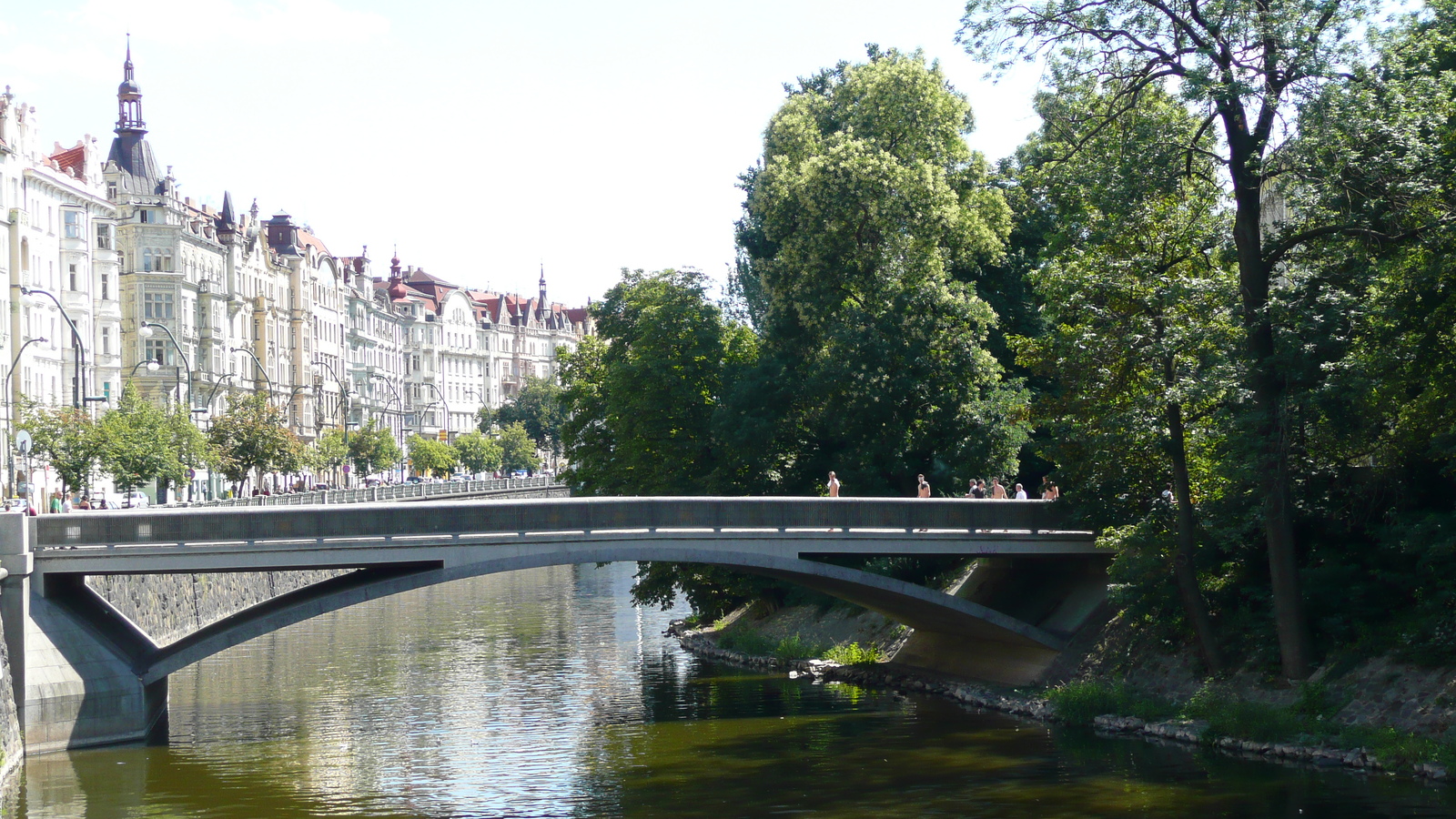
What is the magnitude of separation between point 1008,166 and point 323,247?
113 m

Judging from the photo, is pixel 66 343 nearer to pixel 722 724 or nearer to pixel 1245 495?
pixel 722 724

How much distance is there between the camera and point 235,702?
40.8 m

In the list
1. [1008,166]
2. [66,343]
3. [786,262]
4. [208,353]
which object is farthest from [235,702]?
[208,353]

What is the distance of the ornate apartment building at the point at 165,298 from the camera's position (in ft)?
258

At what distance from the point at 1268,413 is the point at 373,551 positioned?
16.9 m

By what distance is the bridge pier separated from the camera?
31.9m

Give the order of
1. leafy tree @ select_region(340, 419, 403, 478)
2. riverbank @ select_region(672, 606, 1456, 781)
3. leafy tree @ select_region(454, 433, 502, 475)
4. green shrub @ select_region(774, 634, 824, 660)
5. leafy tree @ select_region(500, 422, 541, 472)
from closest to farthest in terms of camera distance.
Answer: riverbank @ select_region(672, 606, 1456, 781), green shrub @ select_region(774, 634, 824, 660), leafy tree @ select_region(340, 419, 403, 478), leafy tree @ select_region(454, 433, 502, 475), leafy tree @ select_region(500, 422, 541, 472)

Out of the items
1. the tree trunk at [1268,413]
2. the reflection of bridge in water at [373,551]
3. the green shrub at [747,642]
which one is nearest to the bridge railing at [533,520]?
the reflection of bridge in water at [373,551]

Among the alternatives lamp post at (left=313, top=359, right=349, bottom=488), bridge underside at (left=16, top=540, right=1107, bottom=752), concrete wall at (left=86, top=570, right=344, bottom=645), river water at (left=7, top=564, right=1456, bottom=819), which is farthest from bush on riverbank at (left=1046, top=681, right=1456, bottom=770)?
lamp post at (left=313, top=359, right=349, bottom=488)

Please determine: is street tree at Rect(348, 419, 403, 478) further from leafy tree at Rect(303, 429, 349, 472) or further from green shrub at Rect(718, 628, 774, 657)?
green shrub at Rect(718, 628, 774, 657)

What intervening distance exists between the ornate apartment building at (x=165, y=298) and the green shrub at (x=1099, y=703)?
30.4 meters

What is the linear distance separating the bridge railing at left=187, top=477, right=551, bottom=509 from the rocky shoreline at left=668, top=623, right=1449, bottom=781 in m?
22.0

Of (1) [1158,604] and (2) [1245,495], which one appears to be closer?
(2) [1245,495]

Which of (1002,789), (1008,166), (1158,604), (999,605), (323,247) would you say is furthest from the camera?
(323,247)
